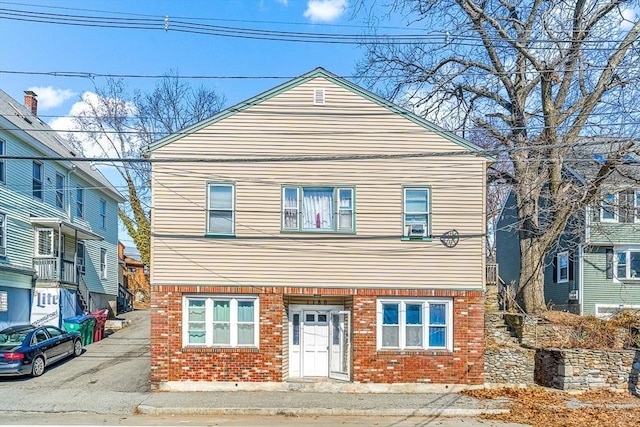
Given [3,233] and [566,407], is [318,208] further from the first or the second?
[3,233]

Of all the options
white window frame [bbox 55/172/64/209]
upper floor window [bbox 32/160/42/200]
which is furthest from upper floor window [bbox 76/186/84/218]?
upper floor window [bbox 32/160/42/200]

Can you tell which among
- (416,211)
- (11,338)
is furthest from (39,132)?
(416,211)

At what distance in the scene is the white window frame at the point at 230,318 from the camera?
15250mm

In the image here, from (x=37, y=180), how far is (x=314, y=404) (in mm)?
16790

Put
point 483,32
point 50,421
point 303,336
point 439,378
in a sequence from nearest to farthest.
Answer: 1. point 50,421
2. point 439,378
3. point 303,336
4. point 483,32

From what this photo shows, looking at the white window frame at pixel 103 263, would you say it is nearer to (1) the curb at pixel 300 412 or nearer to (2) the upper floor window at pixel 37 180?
(2) the upper floor window at pixel 37 180

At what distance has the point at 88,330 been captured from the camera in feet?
72.3

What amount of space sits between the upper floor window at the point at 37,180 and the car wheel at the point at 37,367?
9.30m

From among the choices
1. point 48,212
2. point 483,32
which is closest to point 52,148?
point 48,212

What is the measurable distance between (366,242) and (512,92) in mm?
9612

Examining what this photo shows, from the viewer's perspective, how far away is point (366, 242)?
1552cm

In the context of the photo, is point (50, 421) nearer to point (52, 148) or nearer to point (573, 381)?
point (573, 381)

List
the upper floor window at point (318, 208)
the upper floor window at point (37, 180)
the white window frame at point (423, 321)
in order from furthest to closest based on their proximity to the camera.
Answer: the upper floor window at point (37, 180), the upper floor window at point (318, 208), the white window frame at point (423, 321)

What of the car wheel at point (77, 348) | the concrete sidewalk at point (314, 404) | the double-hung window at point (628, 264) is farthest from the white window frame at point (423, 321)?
the double-hung window at point (628, 264)
